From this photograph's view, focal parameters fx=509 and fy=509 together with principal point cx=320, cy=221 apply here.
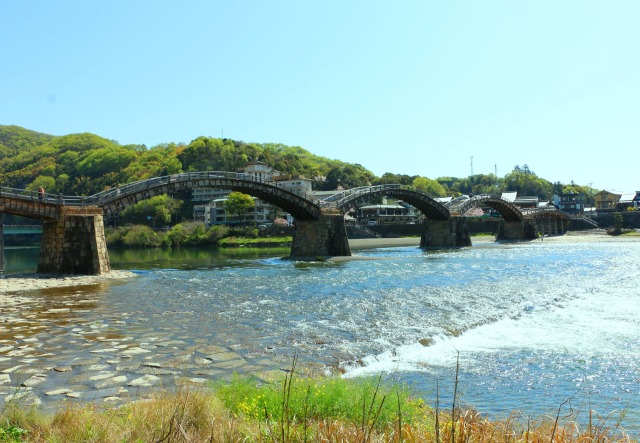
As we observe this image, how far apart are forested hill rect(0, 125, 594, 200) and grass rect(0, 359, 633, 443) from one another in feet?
386

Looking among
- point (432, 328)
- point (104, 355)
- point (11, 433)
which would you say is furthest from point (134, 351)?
point (432, 328)

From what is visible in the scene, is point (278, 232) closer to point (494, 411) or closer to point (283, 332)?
point (283, 332)

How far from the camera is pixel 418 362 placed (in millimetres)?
10445

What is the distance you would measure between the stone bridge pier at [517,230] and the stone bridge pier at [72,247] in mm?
67396

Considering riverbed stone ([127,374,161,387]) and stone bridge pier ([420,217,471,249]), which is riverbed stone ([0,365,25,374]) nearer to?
riverbed stone ([127,374,161,387])

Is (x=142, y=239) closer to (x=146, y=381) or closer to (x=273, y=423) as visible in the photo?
(x=146, y=381)

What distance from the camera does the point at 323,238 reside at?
48.8 m

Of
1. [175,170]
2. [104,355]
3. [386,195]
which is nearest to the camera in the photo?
[104,355]

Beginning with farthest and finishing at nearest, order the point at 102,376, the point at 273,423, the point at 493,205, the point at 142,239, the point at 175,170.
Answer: the point at 175,170 → the point at 142,239 → the point at 493,205 → the point at 102,376 → the point at 273,423

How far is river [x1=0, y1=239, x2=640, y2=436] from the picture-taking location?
8.80 meters

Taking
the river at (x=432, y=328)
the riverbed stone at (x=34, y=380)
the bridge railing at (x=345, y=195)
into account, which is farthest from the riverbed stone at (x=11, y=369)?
the bridge railing at (x=345, y=195)

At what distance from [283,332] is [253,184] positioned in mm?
32152

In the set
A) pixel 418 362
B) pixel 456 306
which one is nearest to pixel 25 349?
pixel 418 362

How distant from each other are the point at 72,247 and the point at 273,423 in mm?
27477
